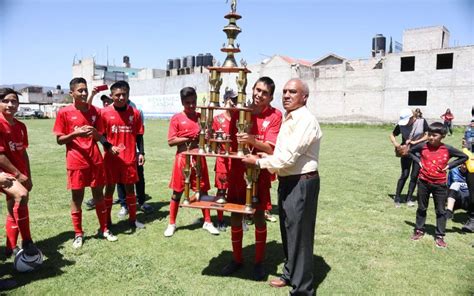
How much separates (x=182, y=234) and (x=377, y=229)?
321 centimetres

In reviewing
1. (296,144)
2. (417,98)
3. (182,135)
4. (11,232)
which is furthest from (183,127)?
(417,98)

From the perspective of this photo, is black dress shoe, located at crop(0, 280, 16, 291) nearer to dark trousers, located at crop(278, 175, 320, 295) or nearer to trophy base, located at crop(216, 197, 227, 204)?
trophy base, located at crop(216, 197, 227, 204)

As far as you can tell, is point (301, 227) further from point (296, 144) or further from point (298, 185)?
point (296, 144)

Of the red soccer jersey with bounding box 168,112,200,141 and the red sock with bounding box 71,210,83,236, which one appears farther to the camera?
the red soccer jersey with bounding box 168,112,200,141

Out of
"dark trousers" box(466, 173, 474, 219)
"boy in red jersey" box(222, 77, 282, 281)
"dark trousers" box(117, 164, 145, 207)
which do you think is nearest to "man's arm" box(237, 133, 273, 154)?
"boy in red jersey" box(222, 77, 282, 281)

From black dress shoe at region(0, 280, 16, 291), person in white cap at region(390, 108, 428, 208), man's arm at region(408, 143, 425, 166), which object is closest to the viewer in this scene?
black dress shoe at region(0, 280, 16, 291)

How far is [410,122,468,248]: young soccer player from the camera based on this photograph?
18.1 ft

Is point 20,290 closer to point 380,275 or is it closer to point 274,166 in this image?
point 274,166

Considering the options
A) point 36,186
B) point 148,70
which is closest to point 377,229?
point 36,186

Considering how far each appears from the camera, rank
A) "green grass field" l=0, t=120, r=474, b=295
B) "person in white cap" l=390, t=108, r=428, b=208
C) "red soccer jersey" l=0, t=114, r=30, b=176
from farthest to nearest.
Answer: "person in white cap" l=390, t=108, r=428, b=208, "red soccer jersey" l=0, t=114, r=30, b=176, "green grass field" l=0, t=120, r=474, b=295

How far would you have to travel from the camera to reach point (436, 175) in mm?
5543

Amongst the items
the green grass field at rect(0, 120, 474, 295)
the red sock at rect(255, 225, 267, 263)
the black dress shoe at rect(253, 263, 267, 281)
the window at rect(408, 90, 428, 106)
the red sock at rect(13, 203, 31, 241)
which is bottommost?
the green grass field at rect(0, 120, 474, 295)

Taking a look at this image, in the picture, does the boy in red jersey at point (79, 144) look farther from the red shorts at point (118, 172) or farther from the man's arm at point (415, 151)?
the man's arm at point (415, 151)

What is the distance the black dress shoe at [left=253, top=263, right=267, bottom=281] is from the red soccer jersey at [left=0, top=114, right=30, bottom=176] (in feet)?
10.1
